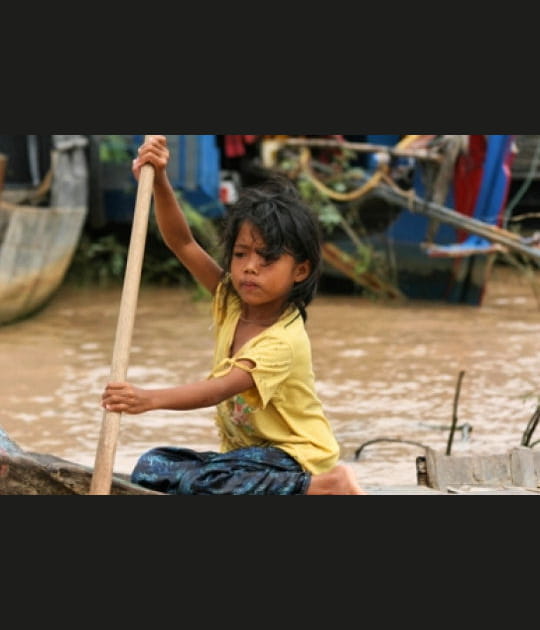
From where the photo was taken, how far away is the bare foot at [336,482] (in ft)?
8.35

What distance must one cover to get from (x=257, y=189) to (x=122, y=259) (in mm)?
5739

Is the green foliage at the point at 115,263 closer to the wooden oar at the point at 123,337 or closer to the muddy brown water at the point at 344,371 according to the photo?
the muddy brown water at the point at 344,371

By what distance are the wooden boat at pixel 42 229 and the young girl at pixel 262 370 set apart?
3.67m

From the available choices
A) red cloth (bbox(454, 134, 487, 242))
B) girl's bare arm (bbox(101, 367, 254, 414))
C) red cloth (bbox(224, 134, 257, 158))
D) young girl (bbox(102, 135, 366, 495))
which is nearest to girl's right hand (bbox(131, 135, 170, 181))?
young girl (bbox(102, 135, 366, 495))

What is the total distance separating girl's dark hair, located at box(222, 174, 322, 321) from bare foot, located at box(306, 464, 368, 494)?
1.22ft

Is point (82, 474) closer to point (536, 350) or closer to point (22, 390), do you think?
point (22, 390)

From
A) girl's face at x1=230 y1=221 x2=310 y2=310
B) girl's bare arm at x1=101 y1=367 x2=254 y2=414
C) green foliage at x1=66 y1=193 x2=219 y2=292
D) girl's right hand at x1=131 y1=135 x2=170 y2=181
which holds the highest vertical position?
girl's right hand at x1=131 y1=135 x2=170 y2=181

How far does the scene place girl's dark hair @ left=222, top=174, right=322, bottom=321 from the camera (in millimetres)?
2602

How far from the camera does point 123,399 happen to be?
239 centimetres

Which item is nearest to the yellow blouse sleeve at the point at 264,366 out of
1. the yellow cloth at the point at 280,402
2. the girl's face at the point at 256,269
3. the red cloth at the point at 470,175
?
the yellow cloth at the point at 280,402

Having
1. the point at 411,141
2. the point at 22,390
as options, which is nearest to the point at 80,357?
the point at 22,390

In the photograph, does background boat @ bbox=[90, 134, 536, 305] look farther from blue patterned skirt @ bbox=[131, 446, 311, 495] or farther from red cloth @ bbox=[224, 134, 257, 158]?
blue patterned skirt @ bbox=[131, 446, 311, 495]

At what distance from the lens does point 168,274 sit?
8.66m

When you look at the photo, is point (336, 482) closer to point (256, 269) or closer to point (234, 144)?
point (256, 269)
